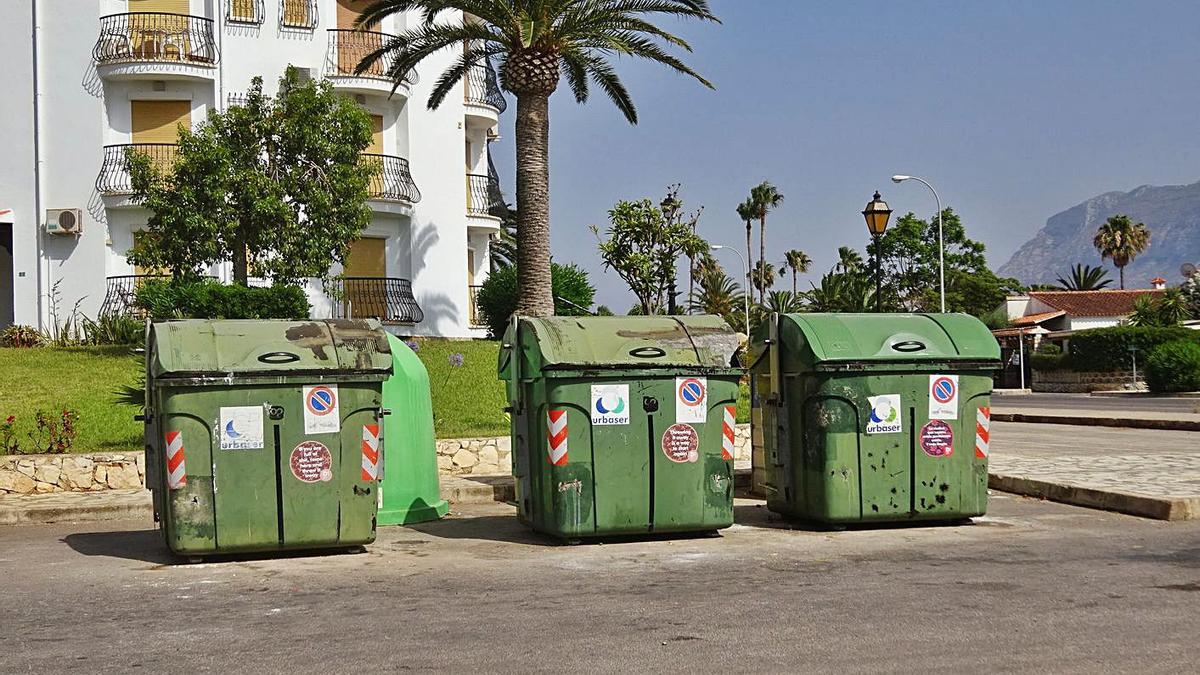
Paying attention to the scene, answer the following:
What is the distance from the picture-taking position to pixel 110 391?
19.2m

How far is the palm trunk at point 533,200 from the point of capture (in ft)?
74.1

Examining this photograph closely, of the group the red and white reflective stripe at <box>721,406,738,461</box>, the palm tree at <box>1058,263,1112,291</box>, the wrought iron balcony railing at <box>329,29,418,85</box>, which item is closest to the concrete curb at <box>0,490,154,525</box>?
the red and white reflective stripe at <box>721,406,738,461</box>

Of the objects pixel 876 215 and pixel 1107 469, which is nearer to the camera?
pixel 1107 469

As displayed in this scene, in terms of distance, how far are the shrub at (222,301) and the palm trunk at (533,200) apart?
4418 mm

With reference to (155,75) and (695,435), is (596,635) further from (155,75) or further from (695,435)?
(155,75)

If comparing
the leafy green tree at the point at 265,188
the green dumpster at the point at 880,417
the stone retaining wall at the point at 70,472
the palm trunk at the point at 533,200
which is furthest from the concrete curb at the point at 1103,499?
the leafy green tree at the point at 265,188

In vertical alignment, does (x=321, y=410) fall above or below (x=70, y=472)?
above

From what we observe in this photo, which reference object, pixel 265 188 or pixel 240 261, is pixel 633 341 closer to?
pixel 265 188

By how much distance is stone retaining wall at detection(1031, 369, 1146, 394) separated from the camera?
5128cm

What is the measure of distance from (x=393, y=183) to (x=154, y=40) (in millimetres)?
6072

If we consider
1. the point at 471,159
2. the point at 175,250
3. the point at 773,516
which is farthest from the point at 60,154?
the point at 773,516

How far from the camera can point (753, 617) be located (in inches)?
265

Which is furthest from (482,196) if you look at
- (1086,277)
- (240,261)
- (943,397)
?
(1086,277)

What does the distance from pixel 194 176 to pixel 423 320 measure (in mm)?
9033
